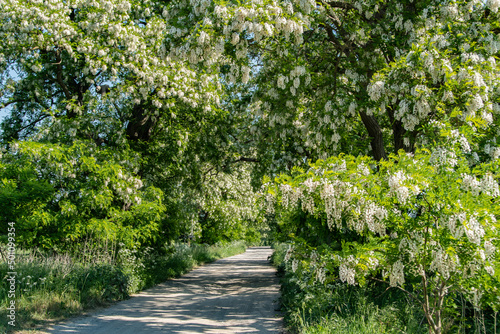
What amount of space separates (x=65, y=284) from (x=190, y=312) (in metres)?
2.71

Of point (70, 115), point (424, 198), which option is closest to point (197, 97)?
point (70, 115)

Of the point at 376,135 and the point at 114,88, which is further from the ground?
the point at 114,88

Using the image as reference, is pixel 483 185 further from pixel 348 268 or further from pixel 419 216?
pixel 348 268

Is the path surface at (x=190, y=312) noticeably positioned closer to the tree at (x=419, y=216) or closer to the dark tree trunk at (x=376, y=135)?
the tree at (x=419, y=216)

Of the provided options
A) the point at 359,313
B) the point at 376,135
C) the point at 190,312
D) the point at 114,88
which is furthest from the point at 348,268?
the point at 114,88

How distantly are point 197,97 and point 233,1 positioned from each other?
16.7 ft

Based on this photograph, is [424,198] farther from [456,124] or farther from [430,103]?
[456,124]

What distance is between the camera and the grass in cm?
663

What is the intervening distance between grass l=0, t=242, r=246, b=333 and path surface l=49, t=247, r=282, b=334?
375 millimetres

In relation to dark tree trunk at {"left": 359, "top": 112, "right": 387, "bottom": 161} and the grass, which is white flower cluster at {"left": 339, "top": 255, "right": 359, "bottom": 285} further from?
dark tree trunk at {"left": 359, "top": 112, "right": 387, "bottom": 161}

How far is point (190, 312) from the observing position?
830 centimetres

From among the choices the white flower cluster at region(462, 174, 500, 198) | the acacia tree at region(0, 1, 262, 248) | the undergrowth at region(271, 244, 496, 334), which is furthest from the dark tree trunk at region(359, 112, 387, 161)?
the white flower cluster at region(462, 174, 500, 198)

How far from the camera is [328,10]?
367 inches

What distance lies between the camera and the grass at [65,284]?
663cm
